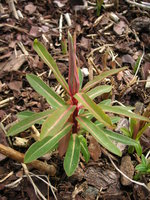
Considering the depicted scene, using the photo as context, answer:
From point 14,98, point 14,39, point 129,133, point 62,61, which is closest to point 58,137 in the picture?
point 129,133

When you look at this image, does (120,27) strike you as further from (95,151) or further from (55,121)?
(55,121)

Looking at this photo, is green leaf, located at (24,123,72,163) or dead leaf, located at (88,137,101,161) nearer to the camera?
green leaf, located at (24,123,72,163)

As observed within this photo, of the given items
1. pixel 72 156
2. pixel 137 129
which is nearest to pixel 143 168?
pixel 137 129

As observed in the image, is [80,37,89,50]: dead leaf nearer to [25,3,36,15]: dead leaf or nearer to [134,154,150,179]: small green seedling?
[25,3,36,15]: dead leaf

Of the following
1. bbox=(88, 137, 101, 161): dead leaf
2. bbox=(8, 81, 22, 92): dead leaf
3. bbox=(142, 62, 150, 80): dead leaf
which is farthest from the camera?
bbox=(142, 62, 150, 80): dead leaf

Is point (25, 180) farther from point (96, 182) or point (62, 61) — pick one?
point (62, 61)

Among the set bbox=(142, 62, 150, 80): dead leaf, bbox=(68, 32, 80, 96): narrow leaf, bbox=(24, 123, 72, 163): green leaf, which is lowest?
bbox=(142, 62, 150, 80): dead leaf

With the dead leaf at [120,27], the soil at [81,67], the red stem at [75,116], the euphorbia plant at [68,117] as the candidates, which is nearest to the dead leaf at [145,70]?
the soil at [81,67]

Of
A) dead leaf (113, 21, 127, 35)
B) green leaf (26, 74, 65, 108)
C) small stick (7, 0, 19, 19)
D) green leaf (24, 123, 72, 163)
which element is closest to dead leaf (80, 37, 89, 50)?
dead leaf (113, 21, 127, 35)
